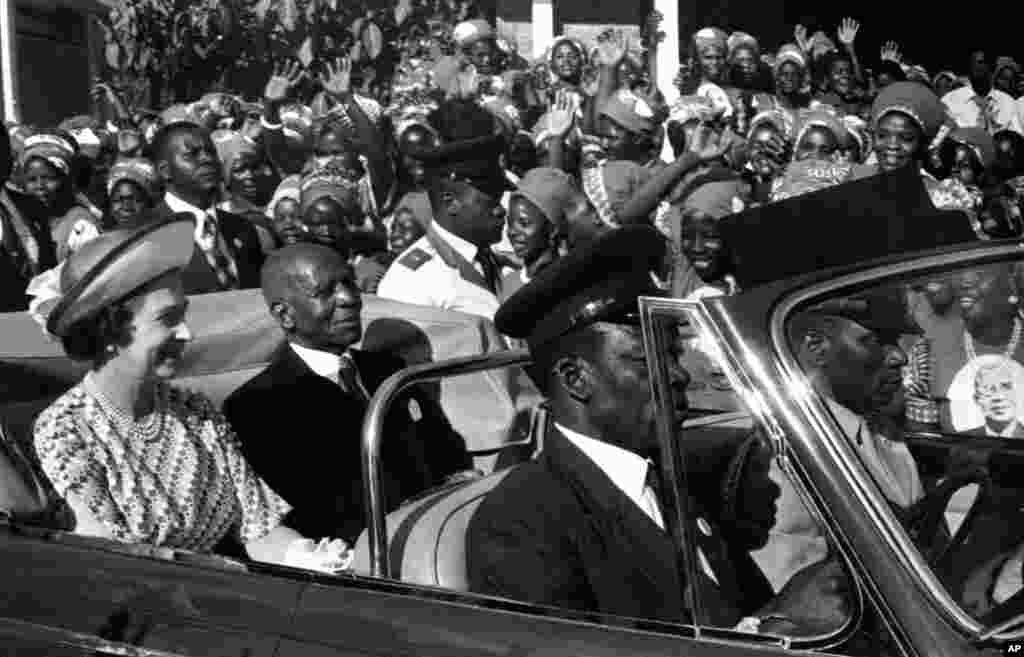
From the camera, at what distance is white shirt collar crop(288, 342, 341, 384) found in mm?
4547

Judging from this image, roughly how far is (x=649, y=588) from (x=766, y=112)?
8.44 m

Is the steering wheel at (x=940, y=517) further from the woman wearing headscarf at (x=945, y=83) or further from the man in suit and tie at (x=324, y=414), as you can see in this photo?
the woman wearing headscarf at (x=945, y=83)

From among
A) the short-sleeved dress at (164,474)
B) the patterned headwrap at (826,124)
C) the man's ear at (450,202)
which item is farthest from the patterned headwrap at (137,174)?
the short-sleeved dress at (164,474)

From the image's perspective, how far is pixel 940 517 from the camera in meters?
2.41

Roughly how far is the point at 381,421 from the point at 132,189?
4648 millimetres

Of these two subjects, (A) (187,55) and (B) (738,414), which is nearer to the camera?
(B) (738,414)

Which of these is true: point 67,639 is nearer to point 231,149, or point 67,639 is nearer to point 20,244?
point 20,244

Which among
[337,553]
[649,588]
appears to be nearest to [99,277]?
[337,553]

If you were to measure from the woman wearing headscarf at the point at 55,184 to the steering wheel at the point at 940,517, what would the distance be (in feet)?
18.8

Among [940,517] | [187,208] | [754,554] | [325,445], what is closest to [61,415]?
[325,445]

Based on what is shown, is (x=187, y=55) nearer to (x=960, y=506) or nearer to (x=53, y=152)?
(x=53, y=152)

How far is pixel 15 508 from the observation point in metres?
3.21

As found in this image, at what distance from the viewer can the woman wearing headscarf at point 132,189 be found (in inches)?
292

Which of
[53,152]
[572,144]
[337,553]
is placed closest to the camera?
[337,553]
